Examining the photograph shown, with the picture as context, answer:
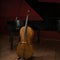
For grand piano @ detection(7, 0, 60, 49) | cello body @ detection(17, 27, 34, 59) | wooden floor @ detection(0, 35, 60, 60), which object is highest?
grand piano @ detection(7, 0, 60, 49)

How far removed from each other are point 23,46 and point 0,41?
1.89 m

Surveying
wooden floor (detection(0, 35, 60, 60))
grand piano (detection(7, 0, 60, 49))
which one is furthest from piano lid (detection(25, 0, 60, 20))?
wooden floor (detection(0, 35, 60, 60))

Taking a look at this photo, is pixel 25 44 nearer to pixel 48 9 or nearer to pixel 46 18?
pixel 46 18

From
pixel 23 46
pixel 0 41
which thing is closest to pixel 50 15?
pixel 23 46

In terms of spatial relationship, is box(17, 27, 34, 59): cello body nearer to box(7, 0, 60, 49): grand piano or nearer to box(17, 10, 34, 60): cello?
box(17, 10, 34, 60): cello

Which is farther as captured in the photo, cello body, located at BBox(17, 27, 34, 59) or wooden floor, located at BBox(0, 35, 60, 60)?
wooden floor, located at BBox(0, 35, 60, 60)

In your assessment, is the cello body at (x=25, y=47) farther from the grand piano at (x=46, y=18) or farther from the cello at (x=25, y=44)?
the grand piano at (x=46, y=18)

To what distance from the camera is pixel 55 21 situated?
11.1 feet

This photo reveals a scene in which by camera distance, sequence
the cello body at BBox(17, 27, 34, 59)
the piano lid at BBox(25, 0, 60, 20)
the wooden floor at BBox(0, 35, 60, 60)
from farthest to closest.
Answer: the piano lid at BBox(25, 0, 60, 20)
the wooden floor at BBox(0, 35, 60, 60)
the cello body at BBox(17, 27, 34, 59)

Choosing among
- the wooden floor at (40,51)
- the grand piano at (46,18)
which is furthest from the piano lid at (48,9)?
the wooden floor at (40,51)

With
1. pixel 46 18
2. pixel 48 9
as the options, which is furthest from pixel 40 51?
A: pixel 48 9

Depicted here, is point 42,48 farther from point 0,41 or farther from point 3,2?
point 3,2

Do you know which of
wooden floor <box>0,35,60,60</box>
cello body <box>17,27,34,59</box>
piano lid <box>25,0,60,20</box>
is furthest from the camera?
piano lid <box>25,0,60,20</box>

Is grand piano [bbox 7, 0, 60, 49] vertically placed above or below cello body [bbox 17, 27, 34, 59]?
above
